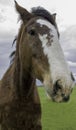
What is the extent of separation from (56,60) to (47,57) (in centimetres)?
29

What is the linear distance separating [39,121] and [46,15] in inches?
94.2

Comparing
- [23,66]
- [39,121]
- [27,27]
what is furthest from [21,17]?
[39,121]

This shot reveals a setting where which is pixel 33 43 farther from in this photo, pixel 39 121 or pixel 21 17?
pixel 39 121

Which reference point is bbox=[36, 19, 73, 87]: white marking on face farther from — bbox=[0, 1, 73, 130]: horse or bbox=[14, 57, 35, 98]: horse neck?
bbox=[14, 57, 35, 98]: horse neck

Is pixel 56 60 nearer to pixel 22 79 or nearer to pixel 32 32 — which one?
pixel 32 32

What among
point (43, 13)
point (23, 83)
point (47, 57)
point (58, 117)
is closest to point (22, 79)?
point (23, 83)

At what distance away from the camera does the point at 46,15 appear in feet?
28.6

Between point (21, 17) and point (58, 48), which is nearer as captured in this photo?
point (58, 48)

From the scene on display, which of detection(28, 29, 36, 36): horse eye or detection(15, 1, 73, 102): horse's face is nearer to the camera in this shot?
detection(15, 1, 73, 102): horse's face

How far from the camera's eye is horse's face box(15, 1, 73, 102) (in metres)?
7.48

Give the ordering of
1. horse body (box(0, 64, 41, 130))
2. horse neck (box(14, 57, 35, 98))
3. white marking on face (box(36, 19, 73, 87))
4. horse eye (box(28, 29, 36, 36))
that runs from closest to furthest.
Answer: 1. white marking on face (box(36, 19, 73, 87))
2. horse eye (box(28, 29, 36, 36))
3. horse neck (box(14, 57, 35, 98))
4. horse body (box(0, 64, 41, 130))

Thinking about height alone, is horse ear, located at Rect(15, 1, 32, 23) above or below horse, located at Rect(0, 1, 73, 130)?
above

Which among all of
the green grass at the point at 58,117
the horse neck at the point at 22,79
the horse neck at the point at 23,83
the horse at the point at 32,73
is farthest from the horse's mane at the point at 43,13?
the green grass at the point at 58,117

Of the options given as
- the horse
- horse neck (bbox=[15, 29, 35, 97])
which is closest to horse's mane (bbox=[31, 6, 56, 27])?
the horse
